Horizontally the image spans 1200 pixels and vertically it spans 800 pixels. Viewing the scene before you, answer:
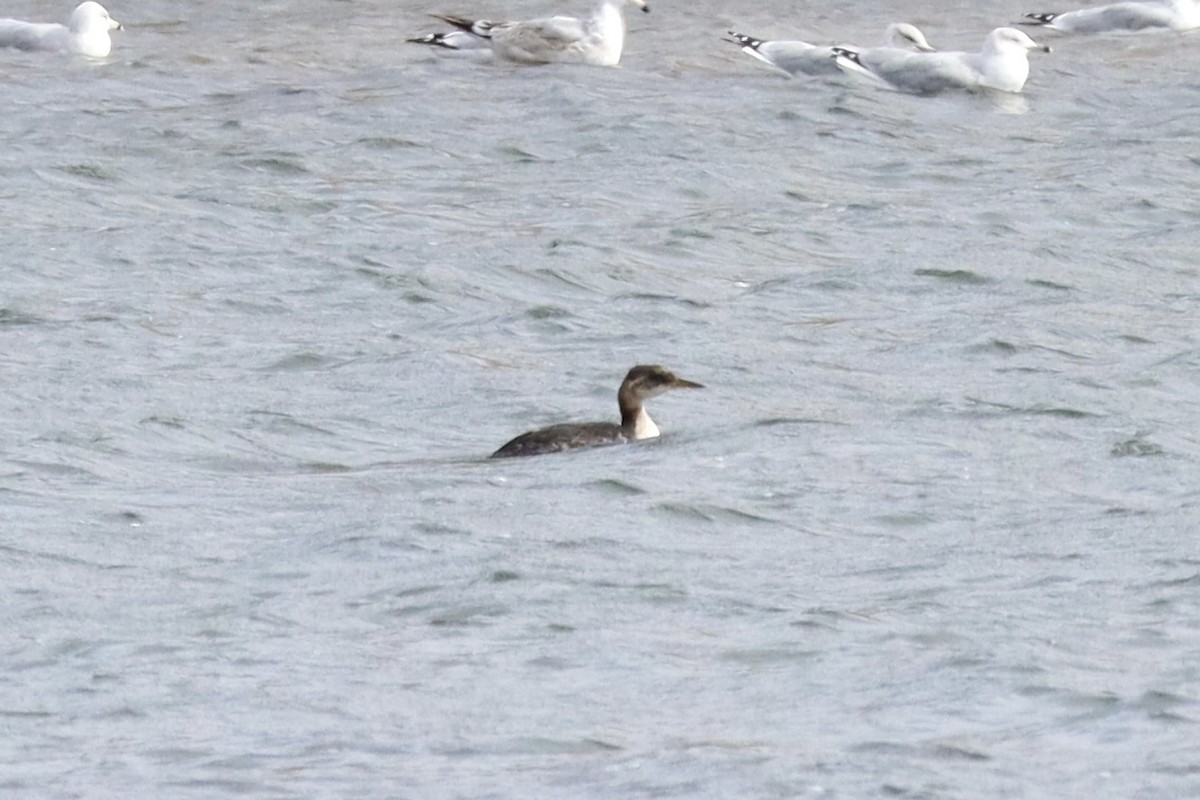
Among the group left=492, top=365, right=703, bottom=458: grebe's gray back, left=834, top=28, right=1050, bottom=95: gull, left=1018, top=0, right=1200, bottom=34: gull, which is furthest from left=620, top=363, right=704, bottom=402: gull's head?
left=1018, top=0, right=1200, bottom=34: gull

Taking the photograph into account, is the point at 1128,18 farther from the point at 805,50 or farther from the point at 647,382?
the point at 647,382

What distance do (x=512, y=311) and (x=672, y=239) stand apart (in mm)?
2082

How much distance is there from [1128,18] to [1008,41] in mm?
3794

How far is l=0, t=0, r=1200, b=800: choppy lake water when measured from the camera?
7316mm

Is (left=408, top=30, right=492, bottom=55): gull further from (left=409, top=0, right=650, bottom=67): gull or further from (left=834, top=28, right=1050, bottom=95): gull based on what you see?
(left=834, top=28, right=1050, bottom=95): gull

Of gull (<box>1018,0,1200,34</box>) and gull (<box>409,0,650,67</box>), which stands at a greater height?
gull (<box>1018,0,1200,34</box>)

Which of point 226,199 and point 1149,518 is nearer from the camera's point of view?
point 1149,518

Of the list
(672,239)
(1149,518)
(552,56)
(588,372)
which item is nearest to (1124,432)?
(1149,518)

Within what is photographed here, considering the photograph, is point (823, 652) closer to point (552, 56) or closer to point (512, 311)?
point (512, 311)

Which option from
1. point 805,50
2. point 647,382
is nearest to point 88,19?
point 805,50

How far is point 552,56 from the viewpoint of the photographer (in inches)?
919

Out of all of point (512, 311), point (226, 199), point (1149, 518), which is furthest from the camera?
point (226, 199)

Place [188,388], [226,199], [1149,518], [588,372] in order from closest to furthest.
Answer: [1149,518] < [188,388] < [588,372] < [226,199]

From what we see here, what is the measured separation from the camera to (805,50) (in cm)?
2252
